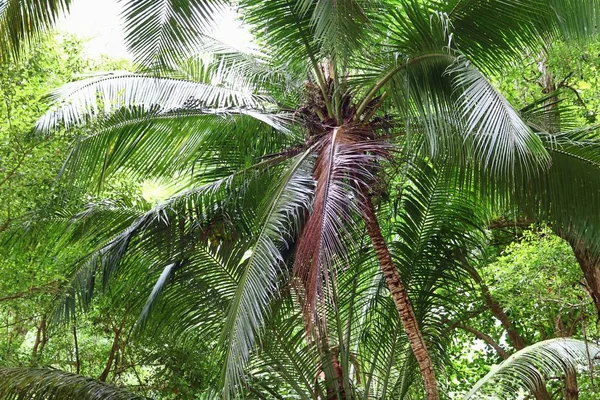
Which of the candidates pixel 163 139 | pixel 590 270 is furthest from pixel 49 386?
pixel 590 270

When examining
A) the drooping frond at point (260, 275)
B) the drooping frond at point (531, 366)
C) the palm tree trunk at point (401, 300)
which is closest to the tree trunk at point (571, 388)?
the drooping frond at point (531, 366)

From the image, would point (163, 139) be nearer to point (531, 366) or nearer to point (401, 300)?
point (401, 300)

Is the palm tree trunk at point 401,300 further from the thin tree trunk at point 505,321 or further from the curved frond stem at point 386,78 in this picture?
the thin tree trunk at point 505,321

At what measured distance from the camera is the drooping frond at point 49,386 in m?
6.38

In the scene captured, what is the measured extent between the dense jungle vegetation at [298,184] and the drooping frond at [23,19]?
0.05 ft

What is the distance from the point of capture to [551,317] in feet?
34.5

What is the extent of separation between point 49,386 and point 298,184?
2706 millimetres

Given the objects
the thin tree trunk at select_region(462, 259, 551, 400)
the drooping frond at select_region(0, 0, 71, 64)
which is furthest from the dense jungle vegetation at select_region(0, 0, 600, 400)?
the thin tree trunk at select_region(462, 259, 551, 400)

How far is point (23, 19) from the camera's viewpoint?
218 inches

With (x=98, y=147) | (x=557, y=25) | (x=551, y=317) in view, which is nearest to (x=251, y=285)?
(x=98, y=147)

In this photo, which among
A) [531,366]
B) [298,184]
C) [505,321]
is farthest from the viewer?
[505,321]

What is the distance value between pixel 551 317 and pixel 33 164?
22.6 feet

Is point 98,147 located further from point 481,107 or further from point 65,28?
point 481,107

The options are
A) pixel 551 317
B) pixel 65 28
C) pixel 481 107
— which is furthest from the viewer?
pixel 551 317
